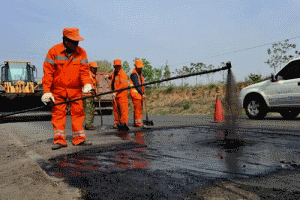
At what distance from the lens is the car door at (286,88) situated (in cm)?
954

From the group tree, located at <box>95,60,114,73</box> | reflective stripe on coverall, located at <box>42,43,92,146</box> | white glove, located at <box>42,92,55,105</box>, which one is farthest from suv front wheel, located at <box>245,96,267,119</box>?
tree, located at <box>95,60,114,73</box>

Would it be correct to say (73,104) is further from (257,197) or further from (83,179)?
(257,197)

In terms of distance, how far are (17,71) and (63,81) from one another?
13.0 m

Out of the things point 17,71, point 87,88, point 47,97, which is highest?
point 17,71

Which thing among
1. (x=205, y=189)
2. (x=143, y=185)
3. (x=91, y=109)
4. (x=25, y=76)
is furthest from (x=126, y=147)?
(x=25, y=76)

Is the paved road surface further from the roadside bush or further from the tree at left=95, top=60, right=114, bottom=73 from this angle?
the tree at left=95, top=60, right=114, bottom=73

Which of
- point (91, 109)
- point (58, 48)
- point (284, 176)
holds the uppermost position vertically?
point (58, 48)

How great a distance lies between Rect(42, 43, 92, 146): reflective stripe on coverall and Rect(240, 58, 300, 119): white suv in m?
6.92

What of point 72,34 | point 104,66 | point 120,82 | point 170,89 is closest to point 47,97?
point 72,34

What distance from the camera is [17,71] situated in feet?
54.6

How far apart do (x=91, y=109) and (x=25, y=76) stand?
9.90 metres

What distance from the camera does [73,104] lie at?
5.10 m

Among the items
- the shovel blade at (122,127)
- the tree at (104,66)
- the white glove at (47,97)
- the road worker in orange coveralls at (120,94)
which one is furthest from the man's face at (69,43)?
the tree at (104,66)

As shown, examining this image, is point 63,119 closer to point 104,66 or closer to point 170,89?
point 170,89
